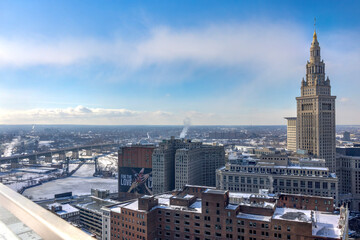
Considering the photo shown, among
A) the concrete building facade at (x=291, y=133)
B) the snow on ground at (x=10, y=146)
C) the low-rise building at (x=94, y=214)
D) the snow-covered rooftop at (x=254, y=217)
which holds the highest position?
the concrete building facade at (x=291, y=133)

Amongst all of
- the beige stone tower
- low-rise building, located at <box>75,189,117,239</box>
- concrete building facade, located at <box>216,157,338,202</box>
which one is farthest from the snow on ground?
the beige stone tower

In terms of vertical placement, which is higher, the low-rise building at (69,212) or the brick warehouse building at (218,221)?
the brick warehouse building at (218,221)

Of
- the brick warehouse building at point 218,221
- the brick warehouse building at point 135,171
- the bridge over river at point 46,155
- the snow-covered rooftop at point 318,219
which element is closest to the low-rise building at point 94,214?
the brick warehouse building at point 135,171

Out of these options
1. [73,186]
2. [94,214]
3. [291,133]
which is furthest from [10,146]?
[291,133]

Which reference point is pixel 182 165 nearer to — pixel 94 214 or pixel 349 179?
pixel 94 214

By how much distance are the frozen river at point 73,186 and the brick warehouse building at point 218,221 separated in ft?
64.1

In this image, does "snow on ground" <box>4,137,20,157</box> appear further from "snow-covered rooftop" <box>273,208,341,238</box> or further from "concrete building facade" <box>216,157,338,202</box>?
"snow-covered rooftop" <box>273,208,341,238</box>

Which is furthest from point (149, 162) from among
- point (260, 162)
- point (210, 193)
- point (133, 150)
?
point (210, 193)

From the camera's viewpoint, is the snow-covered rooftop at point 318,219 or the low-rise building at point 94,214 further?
the low-rise building at point 94,214

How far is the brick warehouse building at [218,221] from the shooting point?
11.3 meters

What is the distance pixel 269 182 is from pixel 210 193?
35.8ft

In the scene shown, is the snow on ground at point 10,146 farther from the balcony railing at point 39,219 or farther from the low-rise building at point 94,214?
the balcony railing at point 39,219

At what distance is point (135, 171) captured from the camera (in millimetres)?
29938

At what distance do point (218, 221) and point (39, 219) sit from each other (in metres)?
12.0
